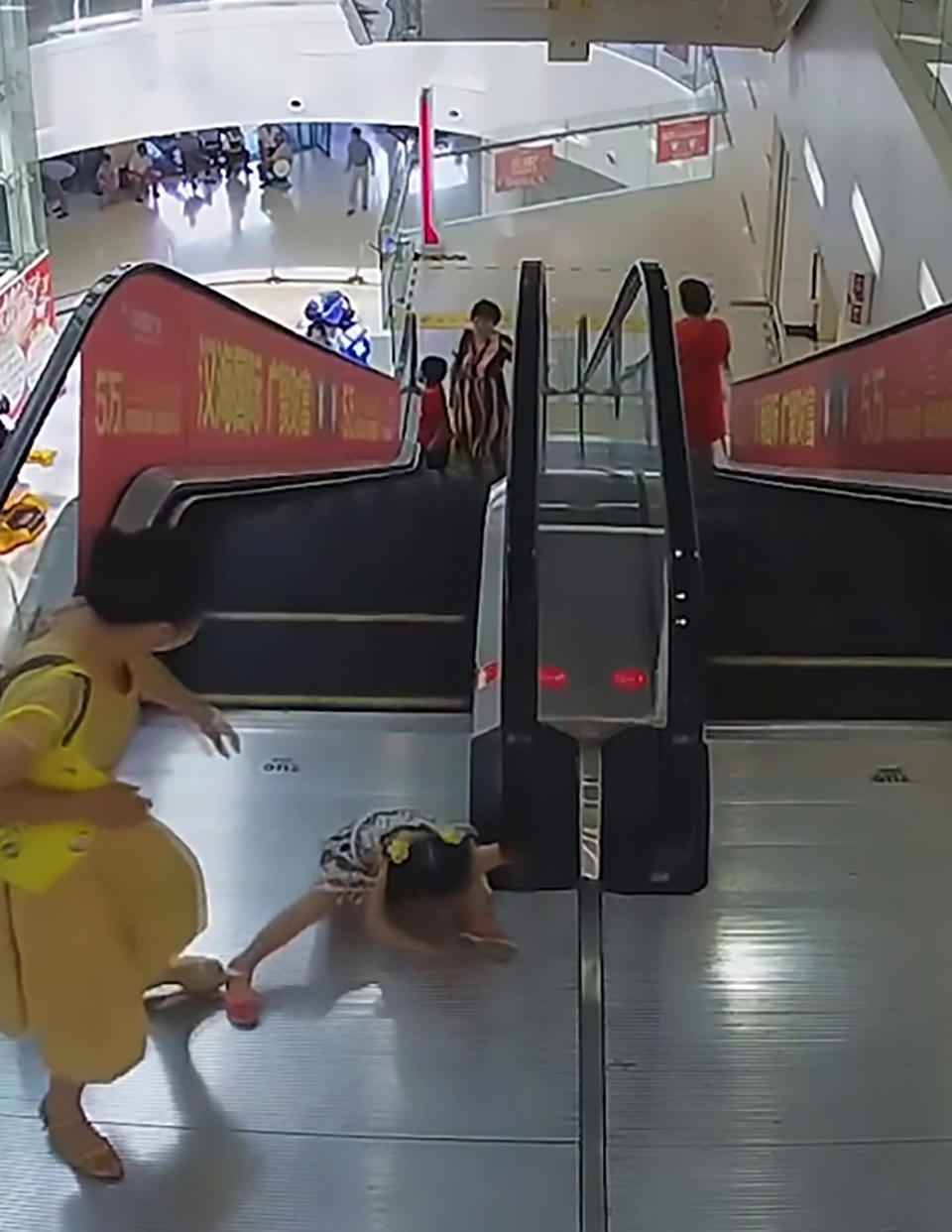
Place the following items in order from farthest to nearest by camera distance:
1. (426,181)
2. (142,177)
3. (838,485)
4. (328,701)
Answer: (142,177) < (426,181) < (838,485) < (328,701)

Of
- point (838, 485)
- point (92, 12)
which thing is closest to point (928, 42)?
point (838, 485)

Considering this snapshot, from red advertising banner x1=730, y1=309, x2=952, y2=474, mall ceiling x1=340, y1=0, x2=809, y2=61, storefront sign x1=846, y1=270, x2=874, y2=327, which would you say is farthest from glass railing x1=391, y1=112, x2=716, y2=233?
red advertising banner x1=730, y1=309, x2=952, y2=474

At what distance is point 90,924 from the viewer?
2.78m

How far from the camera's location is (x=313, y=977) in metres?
3.30

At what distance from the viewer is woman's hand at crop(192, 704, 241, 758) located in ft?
13.6

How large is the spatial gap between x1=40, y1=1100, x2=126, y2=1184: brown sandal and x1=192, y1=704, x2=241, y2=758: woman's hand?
1.39 metres

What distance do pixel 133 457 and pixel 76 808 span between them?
2.96 metres

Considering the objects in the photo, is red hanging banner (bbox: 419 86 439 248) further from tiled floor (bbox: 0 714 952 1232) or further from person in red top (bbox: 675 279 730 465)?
tiled floor (bbox: 0 714 952 1232)

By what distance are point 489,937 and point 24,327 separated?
10315 millimetres

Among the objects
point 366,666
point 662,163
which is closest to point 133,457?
point 366,666

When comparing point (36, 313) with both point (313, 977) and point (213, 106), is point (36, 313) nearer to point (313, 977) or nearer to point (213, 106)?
point (213, 106)

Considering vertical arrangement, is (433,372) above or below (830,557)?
above

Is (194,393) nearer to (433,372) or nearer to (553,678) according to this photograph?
(553,678)

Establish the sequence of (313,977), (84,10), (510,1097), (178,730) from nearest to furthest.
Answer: (510,1097)
(313,977)
(178,730)
(84,10)
